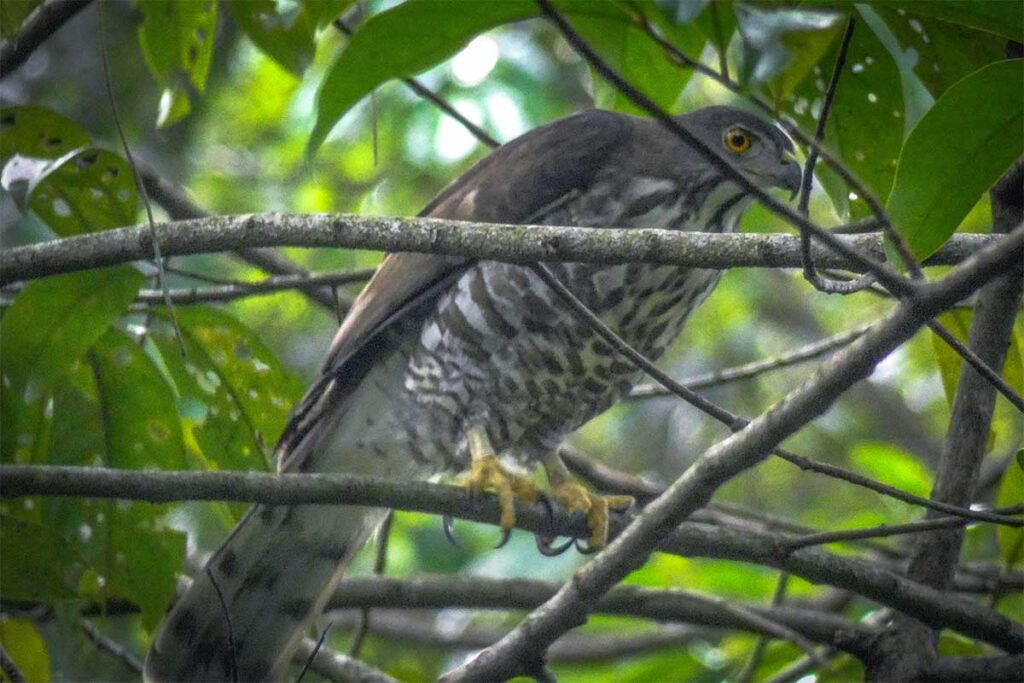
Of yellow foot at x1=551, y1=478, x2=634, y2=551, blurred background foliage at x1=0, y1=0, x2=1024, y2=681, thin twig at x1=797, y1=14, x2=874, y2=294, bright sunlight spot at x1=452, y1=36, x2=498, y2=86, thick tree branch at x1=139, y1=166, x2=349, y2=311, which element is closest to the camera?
thin twig at x1=797, y1=14, x2=874, y2=294

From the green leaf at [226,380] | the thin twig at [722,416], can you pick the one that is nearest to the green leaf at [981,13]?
the thin twig at [722,416]

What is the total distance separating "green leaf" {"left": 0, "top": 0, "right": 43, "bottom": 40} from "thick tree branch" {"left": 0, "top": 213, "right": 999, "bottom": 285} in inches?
22.6

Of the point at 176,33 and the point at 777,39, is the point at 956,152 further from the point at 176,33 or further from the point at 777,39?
the point at 176,33

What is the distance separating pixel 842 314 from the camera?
7.68 metres

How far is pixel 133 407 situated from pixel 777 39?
2082 mm

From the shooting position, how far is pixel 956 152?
77.6 inches

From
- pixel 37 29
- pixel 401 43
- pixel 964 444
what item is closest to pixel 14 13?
pixel 37 29

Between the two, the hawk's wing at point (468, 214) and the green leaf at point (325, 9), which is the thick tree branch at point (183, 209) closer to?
the hawk's wing at point (468, 214)

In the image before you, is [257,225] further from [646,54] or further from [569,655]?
[569,655]

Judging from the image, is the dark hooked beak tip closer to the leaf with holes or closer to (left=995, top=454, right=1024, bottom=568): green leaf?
(left=995, top=454, right=1024, bottom=568): green leaf

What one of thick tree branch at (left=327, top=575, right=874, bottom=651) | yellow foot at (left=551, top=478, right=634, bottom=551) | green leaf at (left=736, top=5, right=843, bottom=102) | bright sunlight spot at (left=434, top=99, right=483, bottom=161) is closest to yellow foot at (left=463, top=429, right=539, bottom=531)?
yellow foot at (left=551, top=478, right=634, bottom=551)

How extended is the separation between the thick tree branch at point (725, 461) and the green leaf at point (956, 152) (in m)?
0.31

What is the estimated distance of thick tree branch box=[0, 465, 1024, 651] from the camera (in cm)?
→ 230

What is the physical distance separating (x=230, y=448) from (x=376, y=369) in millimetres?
501
